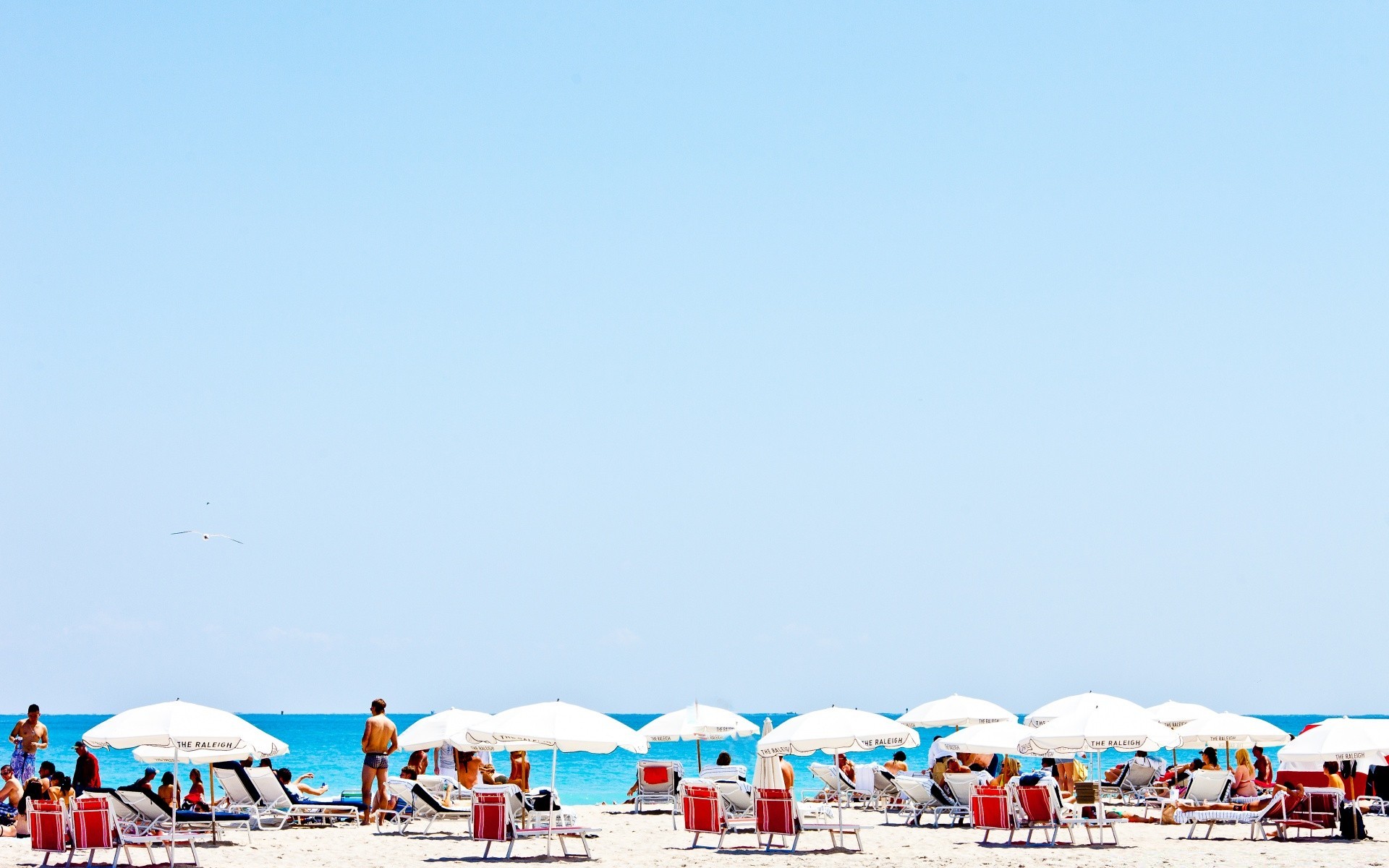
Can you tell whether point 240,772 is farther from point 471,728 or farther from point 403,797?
point 471,728

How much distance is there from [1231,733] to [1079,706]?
4.21 metres


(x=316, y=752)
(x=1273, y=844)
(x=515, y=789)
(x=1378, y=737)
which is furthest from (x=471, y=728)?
(x=316, y=752)

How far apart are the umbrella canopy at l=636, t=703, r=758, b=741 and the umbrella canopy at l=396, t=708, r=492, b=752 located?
10.9ft

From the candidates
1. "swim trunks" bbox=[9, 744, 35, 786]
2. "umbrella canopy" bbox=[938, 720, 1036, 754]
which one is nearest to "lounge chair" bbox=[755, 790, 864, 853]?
"umbrella canopy" bbox=[938, 720, 1036, 754]

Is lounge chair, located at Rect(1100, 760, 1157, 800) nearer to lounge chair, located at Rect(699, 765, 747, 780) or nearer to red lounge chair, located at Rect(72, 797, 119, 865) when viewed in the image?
lounge chair, located at Rect(699, 765, 747, 780)

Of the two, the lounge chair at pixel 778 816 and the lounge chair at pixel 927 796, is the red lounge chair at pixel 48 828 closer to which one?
the lounge chair at pixel 778 816

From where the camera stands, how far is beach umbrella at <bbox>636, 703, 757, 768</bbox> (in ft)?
72.6

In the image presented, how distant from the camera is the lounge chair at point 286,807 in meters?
17.0

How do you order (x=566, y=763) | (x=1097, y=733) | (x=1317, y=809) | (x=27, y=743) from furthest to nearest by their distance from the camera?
(x=566, y=763) < (x=27, y=743) < (x=1097, y=733) < (x=1317, y=809)

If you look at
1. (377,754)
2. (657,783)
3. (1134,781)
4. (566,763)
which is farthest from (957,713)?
(566,763)

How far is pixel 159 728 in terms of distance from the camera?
14.2 meters

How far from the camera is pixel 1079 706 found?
57.5 ft

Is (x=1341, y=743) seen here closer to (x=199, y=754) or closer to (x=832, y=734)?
(x=832, y=734)

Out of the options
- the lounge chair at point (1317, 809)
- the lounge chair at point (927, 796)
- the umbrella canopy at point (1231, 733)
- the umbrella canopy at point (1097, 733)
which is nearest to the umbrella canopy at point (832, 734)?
the lounge chair at point (927, 796)
